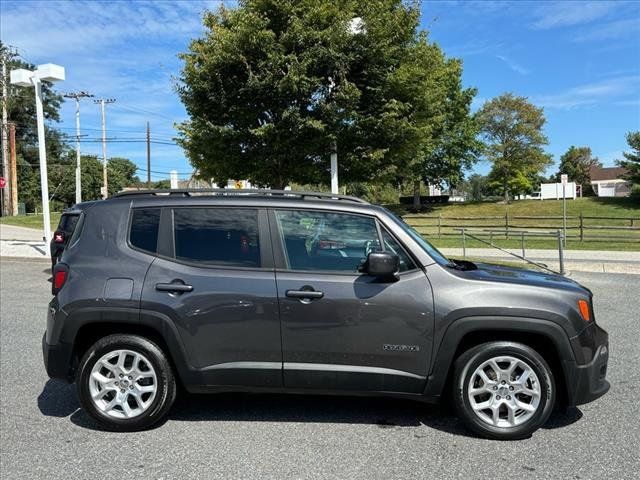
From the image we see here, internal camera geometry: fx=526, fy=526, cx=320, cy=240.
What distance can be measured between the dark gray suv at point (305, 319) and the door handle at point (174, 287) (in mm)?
12

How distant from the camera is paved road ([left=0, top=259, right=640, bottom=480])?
3.26 m

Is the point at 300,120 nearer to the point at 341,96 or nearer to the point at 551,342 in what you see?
the point at 341,96

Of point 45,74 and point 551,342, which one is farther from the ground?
point 45,74

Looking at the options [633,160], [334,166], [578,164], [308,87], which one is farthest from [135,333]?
[578,164]

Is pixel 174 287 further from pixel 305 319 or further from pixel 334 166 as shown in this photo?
pixel 334 166

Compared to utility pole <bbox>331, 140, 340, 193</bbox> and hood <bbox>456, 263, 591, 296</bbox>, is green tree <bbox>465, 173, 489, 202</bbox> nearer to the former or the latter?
utility pole <bbox>331, 140, 340, 193</bbox>

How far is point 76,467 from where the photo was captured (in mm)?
3316

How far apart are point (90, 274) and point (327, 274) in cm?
175

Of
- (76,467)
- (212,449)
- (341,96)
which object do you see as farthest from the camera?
(341,96)

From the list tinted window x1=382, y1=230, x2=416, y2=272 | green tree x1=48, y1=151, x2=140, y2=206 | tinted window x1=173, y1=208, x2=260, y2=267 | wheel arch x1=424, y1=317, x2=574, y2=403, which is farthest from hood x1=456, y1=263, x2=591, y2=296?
green tree x1=48, y1=151, x2=140, y2=206

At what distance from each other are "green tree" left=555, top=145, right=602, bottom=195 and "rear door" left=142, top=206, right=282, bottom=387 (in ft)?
350

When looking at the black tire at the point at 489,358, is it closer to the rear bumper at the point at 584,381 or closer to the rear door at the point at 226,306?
the rear bumper at the point at 584,381

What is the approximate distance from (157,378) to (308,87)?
964cm

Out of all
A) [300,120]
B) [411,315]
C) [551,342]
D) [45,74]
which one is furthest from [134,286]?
[45,74]
